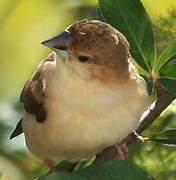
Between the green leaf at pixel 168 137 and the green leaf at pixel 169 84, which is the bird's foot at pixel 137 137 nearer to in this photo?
the green leaf at pixel 168 137

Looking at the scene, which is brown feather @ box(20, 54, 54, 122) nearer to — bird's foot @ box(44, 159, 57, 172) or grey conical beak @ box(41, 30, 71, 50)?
bird's foot @ box(44, 159, 57, 172)

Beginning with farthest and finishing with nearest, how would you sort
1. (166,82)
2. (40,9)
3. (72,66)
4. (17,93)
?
1. (40,9)
2. (17,93)
3. (72,66)
4. (166,82)

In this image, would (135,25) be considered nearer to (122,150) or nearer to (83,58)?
(83,58)

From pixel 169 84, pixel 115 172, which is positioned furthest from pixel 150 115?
pixel 115 172

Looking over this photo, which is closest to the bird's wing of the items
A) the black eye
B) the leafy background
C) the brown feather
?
the brown feather

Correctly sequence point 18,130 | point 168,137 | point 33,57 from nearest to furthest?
1. point 168,137
2. point 18,130
3. point 33,57

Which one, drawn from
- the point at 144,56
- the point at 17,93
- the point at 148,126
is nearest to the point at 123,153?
the point at 148,126

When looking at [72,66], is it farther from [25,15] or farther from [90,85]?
[25,15]
